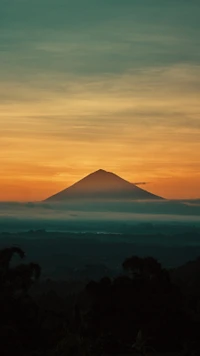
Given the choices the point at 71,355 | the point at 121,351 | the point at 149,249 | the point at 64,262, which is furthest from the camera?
the point at 149,249

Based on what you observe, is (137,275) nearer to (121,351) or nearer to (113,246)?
(121,351)

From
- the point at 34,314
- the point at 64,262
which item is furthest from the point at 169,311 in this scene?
the point at 64,262

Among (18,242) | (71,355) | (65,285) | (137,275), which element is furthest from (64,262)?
(71,355)

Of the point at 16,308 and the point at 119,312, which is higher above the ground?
the point at 16,308

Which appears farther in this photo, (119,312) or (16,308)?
(119,312)

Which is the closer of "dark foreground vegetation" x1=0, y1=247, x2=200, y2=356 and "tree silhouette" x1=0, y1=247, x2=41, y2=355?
"tree silhouette" x1=0, y1=247, x2=41, y2=355

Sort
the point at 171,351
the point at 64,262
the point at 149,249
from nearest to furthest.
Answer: the point at 171,351
the point at 64,262
the point at 149,249

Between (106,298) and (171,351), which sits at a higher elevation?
(106,298)

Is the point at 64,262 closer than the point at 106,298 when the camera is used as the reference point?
No

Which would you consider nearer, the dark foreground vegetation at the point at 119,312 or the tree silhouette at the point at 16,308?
the tree silhouette at the point at 16,308
